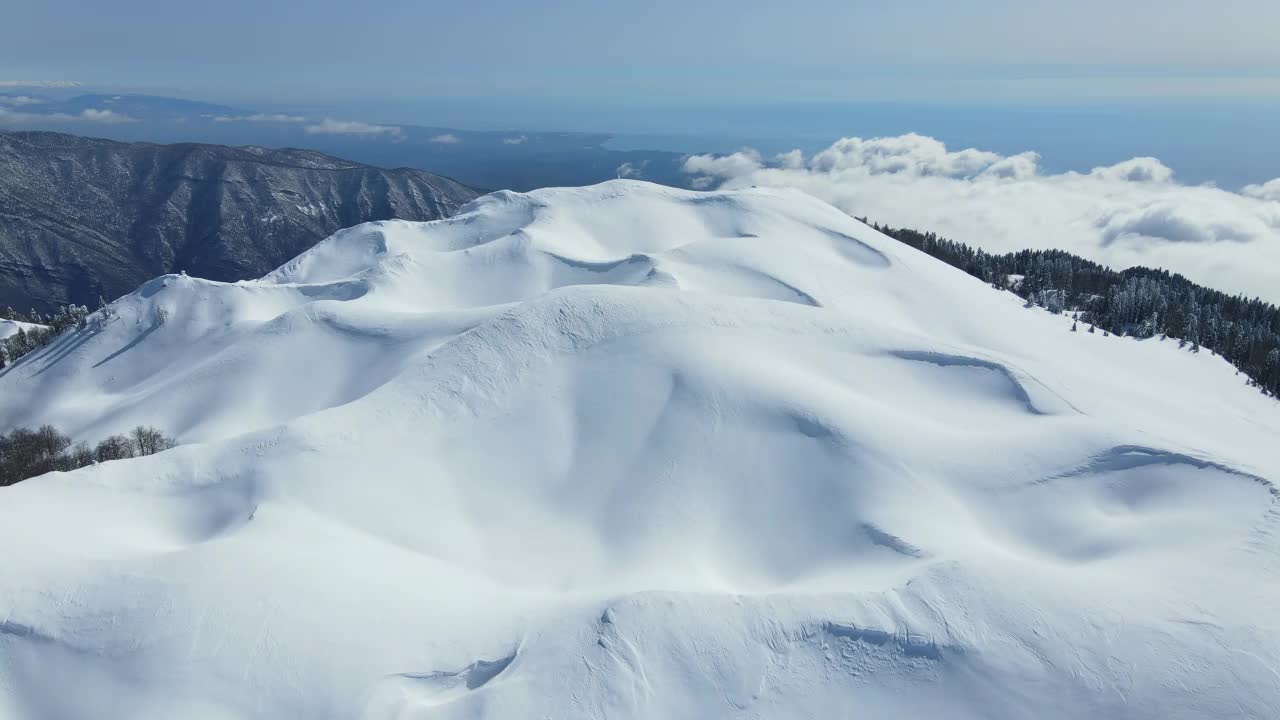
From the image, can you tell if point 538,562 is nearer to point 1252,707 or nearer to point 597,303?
point 597,303

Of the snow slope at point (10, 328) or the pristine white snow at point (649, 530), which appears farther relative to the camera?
the snow slope at point (10, 328)

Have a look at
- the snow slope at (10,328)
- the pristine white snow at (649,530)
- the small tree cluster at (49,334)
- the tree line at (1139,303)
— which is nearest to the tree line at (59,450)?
the pristine white snow at (649,530)

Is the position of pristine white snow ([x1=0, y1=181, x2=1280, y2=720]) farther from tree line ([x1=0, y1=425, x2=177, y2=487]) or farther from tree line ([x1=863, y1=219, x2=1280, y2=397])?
tree line ([x1=863, y1=219, x2=1280, y2=397])

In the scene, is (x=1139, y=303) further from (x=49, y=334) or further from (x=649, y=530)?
(x=49, y=334)

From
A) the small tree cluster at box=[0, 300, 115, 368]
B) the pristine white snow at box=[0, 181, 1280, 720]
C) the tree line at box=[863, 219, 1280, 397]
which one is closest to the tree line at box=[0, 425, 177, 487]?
the pristine white snow at box=[0, 181, 1280, 720]

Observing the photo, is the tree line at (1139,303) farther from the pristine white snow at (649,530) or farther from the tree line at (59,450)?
the tree line at (59,450)

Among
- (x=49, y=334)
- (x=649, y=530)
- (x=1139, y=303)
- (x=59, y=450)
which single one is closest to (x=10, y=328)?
(x=49, y=334)
